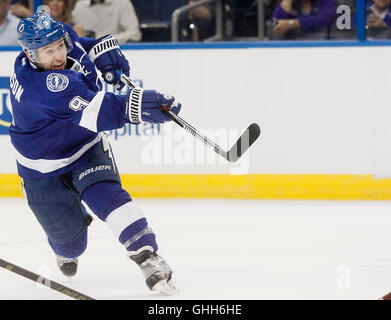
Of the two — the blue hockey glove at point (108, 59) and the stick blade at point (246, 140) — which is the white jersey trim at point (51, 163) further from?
the stick blade at point (246, 140)

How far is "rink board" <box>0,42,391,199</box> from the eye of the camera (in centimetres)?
541

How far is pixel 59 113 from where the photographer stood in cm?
328

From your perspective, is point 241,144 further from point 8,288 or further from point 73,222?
point 8,288

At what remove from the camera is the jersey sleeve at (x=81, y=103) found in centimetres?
322

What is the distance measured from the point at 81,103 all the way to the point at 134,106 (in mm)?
175

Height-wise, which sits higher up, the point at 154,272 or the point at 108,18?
the point at 108,18

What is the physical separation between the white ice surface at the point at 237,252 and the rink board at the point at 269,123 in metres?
0.15

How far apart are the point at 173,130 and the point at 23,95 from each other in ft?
7.21

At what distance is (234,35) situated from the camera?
5.57m

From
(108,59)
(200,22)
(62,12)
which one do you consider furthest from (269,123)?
(108,59)

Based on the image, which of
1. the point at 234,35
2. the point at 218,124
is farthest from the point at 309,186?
the point at 234,35

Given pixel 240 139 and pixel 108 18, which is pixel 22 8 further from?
pixel 240 139

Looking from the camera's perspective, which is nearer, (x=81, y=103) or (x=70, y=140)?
(x=81, y=103)

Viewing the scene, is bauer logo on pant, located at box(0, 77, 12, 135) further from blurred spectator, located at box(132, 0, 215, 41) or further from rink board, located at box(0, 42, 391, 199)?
blurred spectator, located at box(132, 0, 215, 41)
